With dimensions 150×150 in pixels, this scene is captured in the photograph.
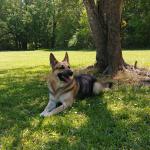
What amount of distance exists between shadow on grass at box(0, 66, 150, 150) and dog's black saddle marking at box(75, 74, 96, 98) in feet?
0.65

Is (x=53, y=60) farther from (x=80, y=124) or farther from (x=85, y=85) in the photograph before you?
(x=80, y=124)

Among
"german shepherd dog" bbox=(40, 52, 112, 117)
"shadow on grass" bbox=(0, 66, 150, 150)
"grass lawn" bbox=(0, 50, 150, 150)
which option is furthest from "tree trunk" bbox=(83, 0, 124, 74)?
"german shepherd dog" bbox=(40, 52, 112, 117)

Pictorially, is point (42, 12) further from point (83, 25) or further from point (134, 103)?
point (134, 103)

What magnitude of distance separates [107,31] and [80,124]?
240 inches

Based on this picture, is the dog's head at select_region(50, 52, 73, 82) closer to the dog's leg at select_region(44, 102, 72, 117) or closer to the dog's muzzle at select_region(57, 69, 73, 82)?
the dog's muzzle at select_region(57, 69, 73, 82)

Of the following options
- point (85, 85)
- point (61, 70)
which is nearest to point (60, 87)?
point (61, 70)

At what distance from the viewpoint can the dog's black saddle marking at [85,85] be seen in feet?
30.3

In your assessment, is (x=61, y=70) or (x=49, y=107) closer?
(x=61, y=70)

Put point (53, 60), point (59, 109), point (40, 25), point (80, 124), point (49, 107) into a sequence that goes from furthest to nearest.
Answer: point (40, 25), point (49, 107), point (53, 60), point (59, 109), point (80, 124)

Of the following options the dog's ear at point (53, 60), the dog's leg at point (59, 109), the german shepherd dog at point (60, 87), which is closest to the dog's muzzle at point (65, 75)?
the german shepherd dog at point (60, 87)

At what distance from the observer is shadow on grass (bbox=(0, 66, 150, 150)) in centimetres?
623

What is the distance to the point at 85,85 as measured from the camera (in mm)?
9312

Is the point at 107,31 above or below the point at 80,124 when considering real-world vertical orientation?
above

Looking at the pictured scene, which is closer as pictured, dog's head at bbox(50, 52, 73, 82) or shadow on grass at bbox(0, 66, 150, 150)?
shadow on grass at bbox(0, 66, 150, 150)
